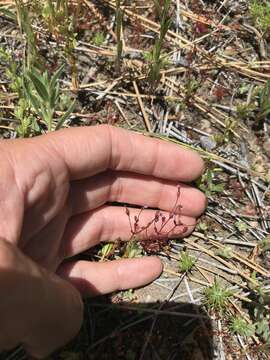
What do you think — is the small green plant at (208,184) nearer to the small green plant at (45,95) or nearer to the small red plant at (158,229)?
the small red plant at (158,229)

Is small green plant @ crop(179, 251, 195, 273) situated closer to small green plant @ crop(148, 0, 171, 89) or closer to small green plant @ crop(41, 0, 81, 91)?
small green plant @ crop(148, 0, 171, 89)

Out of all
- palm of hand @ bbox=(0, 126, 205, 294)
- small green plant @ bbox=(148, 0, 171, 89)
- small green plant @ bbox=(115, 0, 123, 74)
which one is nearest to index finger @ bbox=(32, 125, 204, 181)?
palm of hand @ bbox=(0, 126, 205, 294)

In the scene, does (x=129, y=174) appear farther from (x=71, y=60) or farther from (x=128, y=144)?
A: (x=71, y=60)

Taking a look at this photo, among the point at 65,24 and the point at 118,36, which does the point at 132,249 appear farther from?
the point at 65,24

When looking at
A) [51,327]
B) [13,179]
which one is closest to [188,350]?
[51,327]

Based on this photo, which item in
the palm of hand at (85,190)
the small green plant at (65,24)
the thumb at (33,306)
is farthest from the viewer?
the small green plant at (65,24)

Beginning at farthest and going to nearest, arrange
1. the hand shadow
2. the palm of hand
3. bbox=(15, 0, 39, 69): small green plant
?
1. bbox=(15, 0, 39, 69): small green plant
2. the hand shadow
3. the palm of hand

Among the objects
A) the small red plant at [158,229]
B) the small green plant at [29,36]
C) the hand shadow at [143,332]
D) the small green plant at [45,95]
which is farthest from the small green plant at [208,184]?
the small green plant at [29,36]
